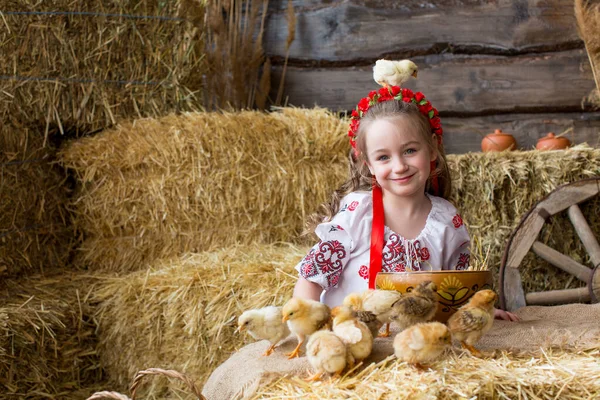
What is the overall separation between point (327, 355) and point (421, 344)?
159 mm

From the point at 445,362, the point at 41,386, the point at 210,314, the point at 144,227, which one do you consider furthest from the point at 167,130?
the point at 445,362

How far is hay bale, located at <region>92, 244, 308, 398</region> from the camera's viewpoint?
8.34ft

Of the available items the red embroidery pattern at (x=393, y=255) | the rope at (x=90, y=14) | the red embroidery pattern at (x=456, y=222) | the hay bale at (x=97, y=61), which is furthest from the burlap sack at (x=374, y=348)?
the rope at (x=90, y=14)

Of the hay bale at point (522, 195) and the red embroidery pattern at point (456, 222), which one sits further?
the hay bale at point (522, 195)

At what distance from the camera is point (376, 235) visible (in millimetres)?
2037

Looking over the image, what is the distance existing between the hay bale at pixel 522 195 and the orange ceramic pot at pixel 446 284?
146 cm

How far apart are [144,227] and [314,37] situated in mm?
1564

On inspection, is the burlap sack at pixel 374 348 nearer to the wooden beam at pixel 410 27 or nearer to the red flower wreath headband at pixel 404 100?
the red flower wreath headband at pixel 404 100

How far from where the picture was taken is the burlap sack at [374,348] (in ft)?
4.00

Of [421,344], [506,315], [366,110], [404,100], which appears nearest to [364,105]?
[366,110]

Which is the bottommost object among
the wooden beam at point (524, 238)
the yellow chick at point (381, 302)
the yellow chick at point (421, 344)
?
the wooden beam at point (524, 238)

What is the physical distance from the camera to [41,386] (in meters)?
2.63

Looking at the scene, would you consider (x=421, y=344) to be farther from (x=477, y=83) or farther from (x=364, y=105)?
(x=477, y=83)

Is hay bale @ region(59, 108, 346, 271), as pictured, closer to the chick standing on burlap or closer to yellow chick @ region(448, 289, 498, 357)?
the chick standing on burlap
